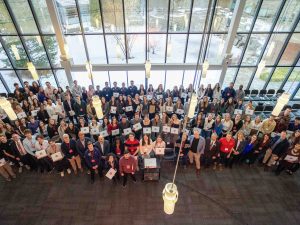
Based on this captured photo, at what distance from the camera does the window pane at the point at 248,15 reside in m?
8.43

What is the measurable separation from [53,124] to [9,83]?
5.10 m

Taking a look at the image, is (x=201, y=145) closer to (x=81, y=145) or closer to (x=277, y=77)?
Result: (x=81, y=145)

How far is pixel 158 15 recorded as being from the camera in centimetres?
880

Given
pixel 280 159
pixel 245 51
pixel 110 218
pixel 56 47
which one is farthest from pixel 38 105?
pixel 245 51

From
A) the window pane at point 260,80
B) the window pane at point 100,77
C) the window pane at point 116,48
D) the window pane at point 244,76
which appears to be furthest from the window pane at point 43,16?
the window pane at point 260,80

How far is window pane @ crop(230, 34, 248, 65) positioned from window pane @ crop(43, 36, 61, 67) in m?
7.76

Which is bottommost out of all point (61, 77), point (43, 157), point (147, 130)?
point (43, 157)

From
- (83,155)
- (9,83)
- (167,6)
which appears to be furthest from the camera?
(9,83)

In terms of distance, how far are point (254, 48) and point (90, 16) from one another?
7.18m

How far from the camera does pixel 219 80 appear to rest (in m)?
10.4

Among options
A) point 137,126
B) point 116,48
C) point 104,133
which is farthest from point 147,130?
point 116,48

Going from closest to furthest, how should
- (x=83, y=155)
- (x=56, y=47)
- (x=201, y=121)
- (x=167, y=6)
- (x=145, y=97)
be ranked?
1. (x=83, y=155)
2. (x=201, y=121)
3. (x=145, y=97)
4. (x=167, y=6)
5. (x=56, y=47)

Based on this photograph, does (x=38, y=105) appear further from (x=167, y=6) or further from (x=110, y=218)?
(x=167, y=6)

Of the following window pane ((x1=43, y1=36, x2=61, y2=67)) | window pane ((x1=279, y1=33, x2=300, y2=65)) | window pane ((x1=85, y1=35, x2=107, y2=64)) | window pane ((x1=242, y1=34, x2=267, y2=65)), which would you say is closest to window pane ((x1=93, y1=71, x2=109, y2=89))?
window pane ((x1=85, y1=35, x2=107, y2=64))
